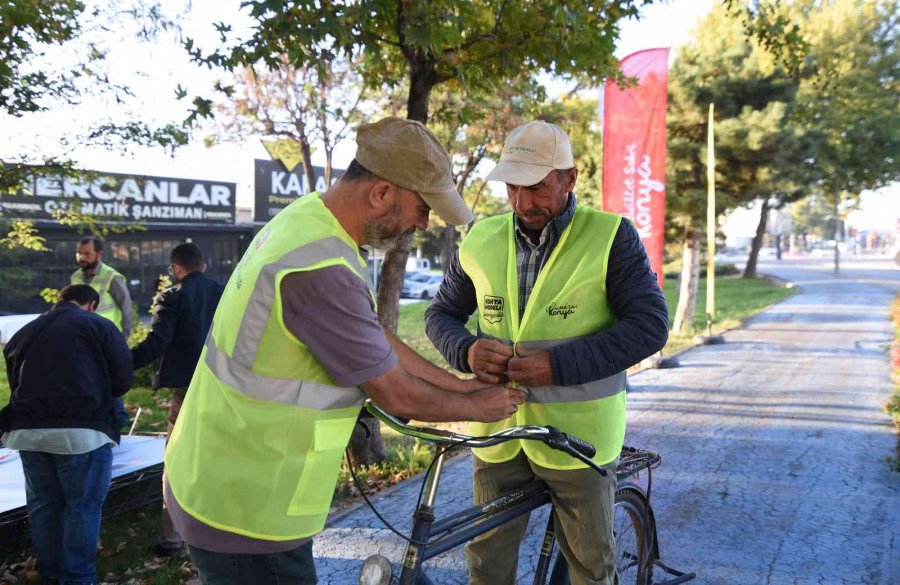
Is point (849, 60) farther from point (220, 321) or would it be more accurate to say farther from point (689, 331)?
point (220, 321)

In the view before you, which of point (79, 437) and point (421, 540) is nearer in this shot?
point (421, 540)

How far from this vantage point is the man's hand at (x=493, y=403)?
2139 mm

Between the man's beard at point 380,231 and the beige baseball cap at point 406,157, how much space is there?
113 millimetres

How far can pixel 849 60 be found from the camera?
25062 mm

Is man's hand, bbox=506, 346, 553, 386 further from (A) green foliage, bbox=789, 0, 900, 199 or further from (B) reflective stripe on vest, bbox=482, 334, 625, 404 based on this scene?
(A) green foliage, bbox=789, 0, 900, 199

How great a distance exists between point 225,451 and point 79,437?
269cm

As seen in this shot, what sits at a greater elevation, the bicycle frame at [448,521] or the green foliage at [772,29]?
the green foliage at [772,29]

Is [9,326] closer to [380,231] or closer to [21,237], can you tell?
[21,237]

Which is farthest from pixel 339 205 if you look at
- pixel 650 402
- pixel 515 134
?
pixel 650 402

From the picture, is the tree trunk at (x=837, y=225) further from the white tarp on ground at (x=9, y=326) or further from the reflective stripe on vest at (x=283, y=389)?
the reflective stripe on vest at (x=283, y=389)

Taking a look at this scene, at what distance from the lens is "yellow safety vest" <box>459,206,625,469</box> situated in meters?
2.59

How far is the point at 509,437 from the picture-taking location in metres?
2.33

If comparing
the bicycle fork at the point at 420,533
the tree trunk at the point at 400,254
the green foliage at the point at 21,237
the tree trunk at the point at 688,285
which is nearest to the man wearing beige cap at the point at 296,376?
the bicycle fork at the point at 420,533

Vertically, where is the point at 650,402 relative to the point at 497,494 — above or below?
below
